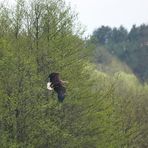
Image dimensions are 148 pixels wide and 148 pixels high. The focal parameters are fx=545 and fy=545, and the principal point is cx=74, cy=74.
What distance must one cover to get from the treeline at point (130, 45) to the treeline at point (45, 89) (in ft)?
238

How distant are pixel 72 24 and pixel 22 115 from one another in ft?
16.7

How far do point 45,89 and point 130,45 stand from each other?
97802 mm

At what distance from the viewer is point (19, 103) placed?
22.9 metres

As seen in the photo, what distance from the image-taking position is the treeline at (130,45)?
107688mm

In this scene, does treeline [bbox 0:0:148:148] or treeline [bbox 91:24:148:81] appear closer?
treeline [bbox 0:0:148:148]

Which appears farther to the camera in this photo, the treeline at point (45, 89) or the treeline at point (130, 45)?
the treeline at point (130, 45)

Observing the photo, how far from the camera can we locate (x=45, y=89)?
924 inches

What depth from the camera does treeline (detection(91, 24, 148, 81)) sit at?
353 ft

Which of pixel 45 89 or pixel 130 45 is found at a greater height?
pixel 130 45

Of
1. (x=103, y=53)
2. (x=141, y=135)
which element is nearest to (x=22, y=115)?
(x=141, y=135)

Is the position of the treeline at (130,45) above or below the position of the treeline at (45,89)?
above

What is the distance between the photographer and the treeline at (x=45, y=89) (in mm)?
22922

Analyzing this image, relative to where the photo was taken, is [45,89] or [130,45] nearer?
[45,89]

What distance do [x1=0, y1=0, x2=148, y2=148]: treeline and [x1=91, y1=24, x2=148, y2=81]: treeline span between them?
7263 centimetres
